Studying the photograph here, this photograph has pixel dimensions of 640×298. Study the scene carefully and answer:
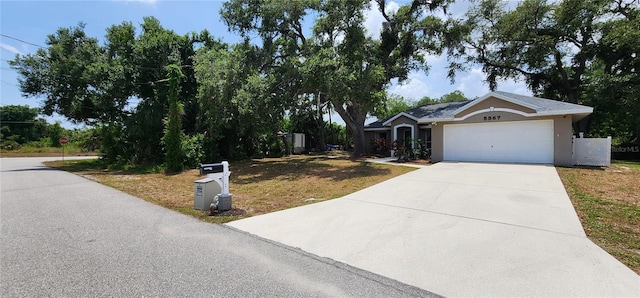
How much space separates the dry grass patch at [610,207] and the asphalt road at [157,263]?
132 inches

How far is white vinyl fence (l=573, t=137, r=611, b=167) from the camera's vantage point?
39.5 ft

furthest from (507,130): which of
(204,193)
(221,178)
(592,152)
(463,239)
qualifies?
(204,193)

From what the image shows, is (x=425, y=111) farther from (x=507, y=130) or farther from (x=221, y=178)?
(x=221, y=178)

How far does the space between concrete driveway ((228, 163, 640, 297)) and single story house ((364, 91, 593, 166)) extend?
246 inches

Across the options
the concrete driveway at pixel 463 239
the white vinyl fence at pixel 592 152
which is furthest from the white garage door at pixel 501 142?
the concrete driveway at pixel 463 239

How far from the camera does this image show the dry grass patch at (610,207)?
3.91 m

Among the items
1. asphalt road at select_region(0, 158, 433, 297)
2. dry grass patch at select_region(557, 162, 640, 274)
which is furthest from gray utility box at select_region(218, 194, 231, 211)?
dry grass patch at select_region(557, 162, 640, 274)

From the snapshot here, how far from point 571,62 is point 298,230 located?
2748cm

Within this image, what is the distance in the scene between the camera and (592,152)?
12.4 m

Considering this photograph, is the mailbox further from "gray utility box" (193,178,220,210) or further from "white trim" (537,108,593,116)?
"white trim" (537,108,593,116)

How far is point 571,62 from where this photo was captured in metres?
21.6

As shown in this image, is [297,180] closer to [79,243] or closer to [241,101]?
[241,101]

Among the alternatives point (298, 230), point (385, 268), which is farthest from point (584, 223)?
point (298, 230)

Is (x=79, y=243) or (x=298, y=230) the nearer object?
(x=79, y=243)
